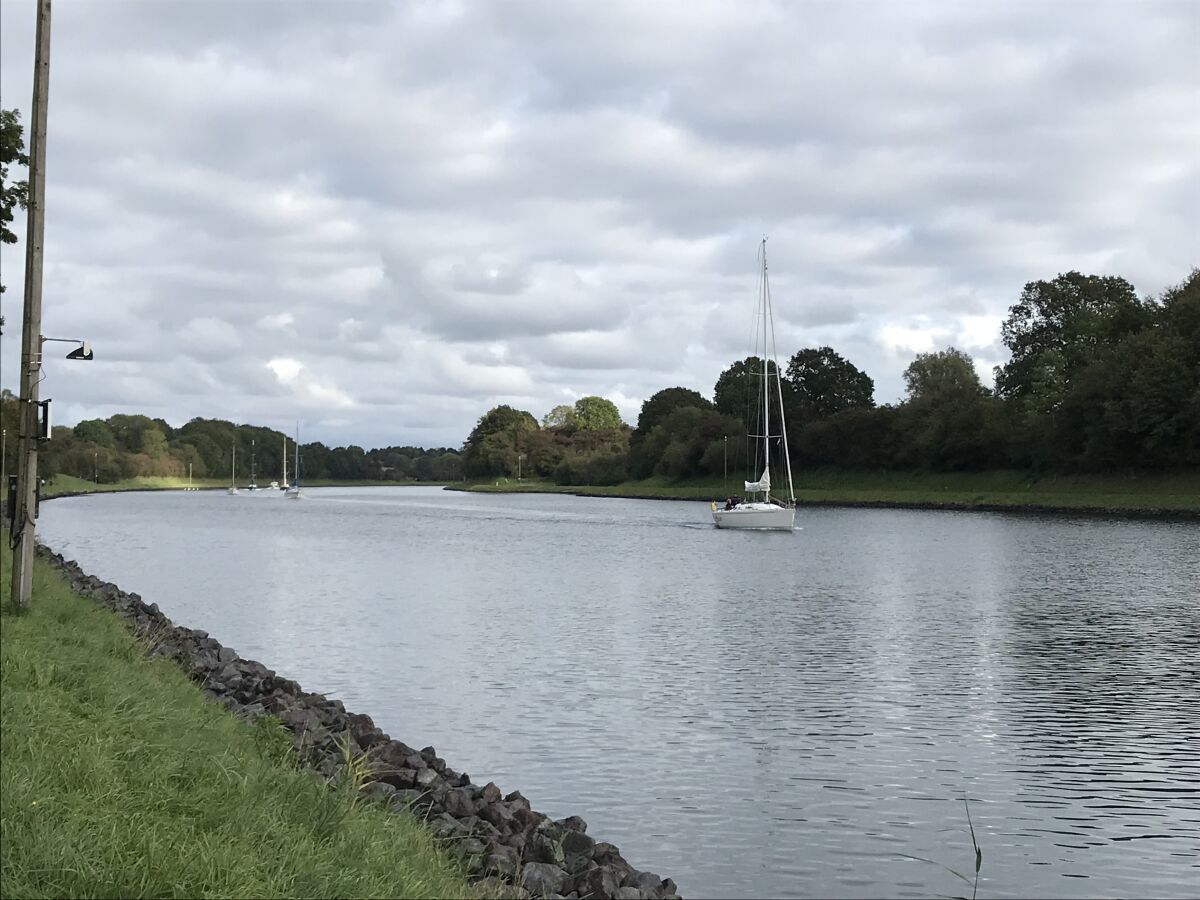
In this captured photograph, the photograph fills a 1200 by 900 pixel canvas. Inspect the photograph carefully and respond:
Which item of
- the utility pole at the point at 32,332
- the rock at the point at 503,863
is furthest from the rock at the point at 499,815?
the utility pole at the point at 32,332

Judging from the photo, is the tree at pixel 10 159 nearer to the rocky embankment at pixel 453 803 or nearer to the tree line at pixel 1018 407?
the rocky embankment at pixel 453 803

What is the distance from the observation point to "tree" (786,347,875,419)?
478 ft

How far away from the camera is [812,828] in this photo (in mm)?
12180

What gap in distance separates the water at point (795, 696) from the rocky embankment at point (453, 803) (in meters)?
1.12

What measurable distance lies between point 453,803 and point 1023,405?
354 feet

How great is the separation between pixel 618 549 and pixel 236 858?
164 feet

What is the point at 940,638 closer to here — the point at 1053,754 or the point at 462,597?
the point at 1053,754

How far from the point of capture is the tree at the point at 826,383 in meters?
146

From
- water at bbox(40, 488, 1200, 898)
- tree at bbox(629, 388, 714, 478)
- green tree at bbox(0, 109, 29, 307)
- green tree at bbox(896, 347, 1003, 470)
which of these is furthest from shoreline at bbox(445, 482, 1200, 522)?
green tree at bbox(0, 109, 29, 307)

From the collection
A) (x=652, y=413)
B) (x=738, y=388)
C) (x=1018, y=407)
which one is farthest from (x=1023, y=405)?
(x=652, y=413)

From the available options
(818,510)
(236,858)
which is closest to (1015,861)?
(236,858)

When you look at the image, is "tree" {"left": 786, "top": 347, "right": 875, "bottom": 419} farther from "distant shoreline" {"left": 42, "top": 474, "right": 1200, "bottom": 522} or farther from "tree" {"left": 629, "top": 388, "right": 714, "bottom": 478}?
"tree" {"left": 629, "top": 388, "right": 714, "bottom": 478}

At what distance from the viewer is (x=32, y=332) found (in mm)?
16938

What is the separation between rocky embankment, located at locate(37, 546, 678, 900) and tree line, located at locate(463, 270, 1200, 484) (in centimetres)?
7191
